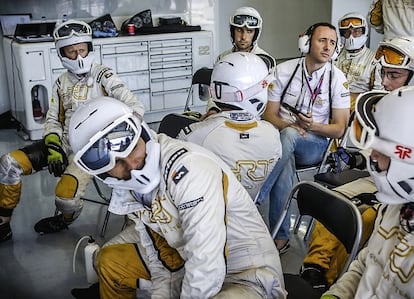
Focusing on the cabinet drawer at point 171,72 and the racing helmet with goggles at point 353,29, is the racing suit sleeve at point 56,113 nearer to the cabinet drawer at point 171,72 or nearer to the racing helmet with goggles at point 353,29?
the racing helmet with goggles at point 353,29

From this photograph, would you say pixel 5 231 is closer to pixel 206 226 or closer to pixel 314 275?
pixel 314 275

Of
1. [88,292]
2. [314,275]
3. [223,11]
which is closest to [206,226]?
[314,275]

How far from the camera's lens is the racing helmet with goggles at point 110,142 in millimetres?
1718

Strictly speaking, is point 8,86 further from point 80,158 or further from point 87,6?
point 80,158

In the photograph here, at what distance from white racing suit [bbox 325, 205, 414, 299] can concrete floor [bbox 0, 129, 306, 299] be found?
136 centimetres

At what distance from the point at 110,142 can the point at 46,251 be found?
184 centimetres

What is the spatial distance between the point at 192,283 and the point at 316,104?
1.99 m

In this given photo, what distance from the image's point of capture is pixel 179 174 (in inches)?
68.7

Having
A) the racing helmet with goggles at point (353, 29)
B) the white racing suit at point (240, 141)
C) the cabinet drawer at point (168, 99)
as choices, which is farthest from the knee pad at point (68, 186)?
the cabinet drawer at point (168, 99)

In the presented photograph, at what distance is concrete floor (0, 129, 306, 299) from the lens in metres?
2.90

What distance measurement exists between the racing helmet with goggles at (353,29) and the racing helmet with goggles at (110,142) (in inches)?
123

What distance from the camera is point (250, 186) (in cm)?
269

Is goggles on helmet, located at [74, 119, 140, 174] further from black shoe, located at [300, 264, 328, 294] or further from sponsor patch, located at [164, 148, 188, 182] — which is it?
black shoe, located at [300, 264, 328, 294]

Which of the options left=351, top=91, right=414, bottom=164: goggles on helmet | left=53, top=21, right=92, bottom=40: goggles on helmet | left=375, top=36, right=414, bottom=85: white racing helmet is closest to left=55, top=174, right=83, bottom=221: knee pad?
left=53, top=21, right=92, bottom=40: goggles on helmet
